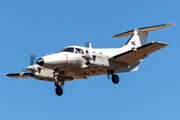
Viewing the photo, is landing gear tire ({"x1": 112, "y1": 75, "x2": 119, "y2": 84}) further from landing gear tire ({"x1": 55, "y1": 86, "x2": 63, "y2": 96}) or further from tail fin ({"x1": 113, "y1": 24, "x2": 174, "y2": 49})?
tail fin ({"x1": 113, "y1": 24, "x2": 174, "y2": 49})

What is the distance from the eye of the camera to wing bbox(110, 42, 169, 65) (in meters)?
23.5

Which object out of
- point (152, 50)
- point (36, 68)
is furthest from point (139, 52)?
point (36, 68)

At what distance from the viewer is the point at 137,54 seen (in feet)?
81.3

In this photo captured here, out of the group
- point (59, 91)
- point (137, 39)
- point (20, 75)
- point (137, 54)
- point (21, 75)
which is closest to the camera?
point (137, 54)

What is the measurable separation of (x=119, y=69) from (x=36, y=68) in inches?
257

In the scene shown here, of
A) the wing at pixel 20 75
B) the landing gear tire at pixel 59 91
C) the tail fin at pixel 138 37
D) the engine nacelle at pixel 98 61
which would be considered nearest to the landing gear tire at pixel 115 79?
the engine nacelle at pixel 98 61

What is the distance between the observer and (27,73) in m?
27.8

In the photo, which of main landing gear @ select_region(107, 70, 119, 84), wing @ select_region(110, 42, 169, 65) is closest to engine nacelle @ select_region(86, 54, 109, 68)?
wing @ select_region(110, 42, 169, 65)

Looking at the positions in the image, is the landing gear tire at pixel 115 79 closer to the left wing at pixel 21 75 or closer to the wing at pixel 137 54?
the wing at pixel 137 54

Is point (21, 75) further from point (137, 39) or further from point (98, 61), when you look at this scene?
point (137, 39)

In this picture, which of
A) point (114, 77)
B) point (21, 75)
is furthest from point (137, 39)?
point (21, 75)

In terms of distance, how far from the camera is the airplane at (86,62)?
23.5 m

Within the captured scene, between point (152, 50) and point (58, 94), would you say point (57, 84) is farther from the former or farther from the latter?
point (152, 50)

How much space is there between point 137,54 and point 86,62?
3971mm
